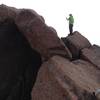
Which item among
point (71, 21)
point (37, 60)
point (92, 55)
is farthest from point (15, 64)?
point (71, 21)

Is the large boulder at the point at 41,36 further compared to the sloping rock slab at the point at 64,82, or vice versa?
the large boulder at the point at 41,36

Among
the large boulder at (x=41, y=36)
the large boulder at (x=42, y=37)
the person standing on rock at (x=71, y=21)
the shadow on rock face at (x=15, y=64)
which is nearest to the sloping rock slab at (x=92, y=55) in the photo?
the large boulder at (x=41, y=36)

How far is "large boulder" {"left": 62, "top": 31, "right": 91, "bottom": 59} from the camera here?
92.6 ft

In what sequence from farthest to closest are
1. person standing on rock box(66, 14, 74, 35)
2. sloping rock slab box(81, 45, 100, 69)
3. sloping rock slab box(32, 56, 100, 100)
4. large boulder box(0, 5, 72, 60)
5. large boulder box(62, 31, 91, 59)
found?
person standing on rock box(66, 14, 74, 35)
large boulder box(62, 31, 91, 59)
sloping rock slab box(81, 45, 100, 69)
large boulder box(0, 5, 72, 60)
sloping rock slab box(32, 56, 100, 100)

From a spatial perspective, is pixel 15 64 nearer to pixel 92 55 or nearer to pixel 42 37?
pixel 42 37

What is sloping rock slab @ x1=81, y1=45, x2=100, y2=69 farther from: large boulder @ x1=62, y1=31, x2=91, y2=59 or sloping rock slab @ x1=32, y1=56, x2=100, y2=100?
sloping rock slab @ x1=32, y1=56, x2=100, y2=100

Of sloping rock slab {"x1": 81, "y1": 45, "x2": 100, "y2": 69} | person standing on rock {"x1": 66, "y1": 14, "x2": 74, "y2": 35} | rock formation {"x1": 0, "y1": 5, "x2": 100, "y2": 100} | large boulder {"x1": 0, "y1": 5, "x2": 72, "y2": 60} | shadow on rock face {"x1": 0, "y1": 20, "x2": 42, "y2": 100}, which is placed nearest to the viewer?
rock formation {"x1": 0, "y1": 5, "x2": 100, "y2": 100}

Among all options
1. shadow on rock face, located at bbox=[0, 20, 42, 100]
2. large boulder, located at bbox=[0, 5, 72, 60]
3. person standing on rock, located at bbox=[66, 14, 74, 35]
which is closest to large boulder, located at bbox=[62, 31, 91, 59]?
person standing on rock, located at bbox=[66, 14, 74, 35]

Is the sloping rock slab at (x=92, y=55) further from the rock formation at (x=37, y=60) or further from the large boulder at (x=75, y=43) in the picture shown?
the large boulder at (x=75, y=43)

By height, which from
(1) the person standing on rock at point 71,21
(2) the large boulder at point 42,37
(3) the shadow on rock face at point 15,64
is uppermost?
(2) the large boulder at point 42,37

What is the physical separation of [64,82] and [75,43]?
841 centimetres

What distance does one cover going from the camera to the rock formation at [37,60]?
2172 centimetres

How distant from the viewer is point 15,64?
87.6 ft

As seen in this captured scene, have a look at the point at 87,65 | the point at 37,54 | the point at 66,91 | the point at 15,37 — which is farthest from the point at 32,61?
the point at 66,91
